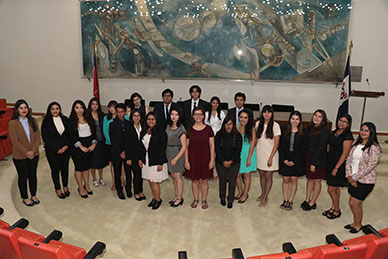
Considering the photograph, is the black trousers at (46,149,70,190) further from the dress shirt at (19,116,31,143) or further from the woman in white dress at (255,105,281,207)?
the woman in white dress at (255,105,281,207)

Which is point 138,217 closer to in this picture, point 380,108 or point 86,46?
point 86,46

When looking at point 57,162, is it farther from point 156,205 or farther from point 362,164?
point 362,164

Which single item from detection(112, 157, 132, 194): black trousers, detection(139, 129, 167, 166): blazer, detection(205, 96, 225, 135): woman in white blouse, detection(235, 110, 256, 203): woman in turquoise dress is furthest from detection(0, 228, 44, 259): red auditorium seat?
detection(205, 96, 225, 135): woman in white blouse

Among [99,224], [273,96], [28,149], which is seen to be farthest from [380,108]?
[28,149]

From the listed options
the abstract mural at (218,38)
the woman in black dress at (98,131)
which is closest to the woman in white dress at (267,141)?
the woman in black dress at (98,131)

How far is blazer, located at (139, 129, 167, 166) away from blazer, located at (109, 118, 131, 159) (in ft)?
1.17

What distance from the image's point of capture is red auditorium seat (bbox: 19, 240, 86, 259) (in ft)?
7.38

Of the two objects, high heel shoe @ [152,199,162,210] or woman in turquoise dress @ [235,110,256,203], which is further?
high heel shoe @ [152,199,162,210]

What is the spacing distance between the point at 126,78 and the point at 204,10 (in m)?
2.67

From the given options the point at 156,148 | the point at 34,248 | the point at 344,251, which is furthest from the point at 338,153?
the point at 34,248

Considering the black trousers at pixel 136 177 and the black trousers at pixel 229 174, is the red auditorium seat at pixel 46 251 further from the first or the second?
the black trousers at pixel 229 174

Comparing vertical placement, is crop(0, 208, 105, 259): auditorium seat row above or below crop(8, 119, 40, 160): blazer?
below

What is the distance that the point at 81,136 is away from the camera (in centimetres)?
455

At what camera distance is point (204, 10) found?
7.57 metres
